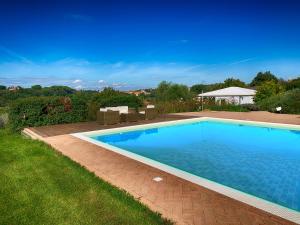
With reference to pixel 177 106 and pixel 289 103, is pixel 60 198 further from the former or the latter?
pixel 289 103

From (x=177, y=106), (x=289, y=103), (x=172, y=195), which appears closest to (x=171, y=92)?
(x=177, y=106)

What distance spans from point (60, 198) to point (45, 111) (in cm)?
1006

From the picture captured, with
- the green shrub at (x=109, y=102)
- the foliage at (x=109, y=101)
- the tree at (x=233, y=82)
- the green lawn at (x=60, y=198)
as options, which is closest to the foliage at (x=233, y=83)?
the tree at (x=233, y=82)

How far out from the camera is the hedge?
12.6m

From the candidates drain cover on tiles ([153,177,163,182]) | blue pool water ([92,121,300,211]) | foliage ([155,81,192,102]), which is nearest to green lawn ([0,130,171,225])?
drain cover on tiles ([153,177,163,182])

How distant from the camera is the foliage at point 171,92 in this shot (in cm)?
5278

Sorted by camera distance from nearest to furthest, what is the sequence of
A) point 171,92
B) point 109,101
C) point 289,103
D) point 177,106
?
1. point 109,101
2. point 289,103
3. point 177,106
4. point 171,92

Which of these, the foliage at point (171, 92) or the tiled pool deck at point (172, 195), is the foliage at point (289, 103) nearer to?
the tiled pool deck at point (172, 195)

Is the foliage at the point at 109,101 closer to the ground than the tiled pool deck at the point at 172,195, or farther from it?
farther from it

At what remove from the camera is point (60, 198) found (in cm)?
443

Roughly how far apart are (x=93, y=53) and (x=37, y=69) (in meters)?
7.13

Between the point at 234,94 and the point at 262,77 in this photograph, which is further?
the point at 262,77

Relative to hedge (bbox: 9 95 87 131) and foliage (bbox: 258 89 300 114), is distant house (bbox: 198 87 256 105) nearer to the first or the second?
foliage (bbox: 258 89 300 114)

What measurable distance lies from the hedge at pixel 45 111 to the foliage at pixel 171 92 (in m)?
36.1
